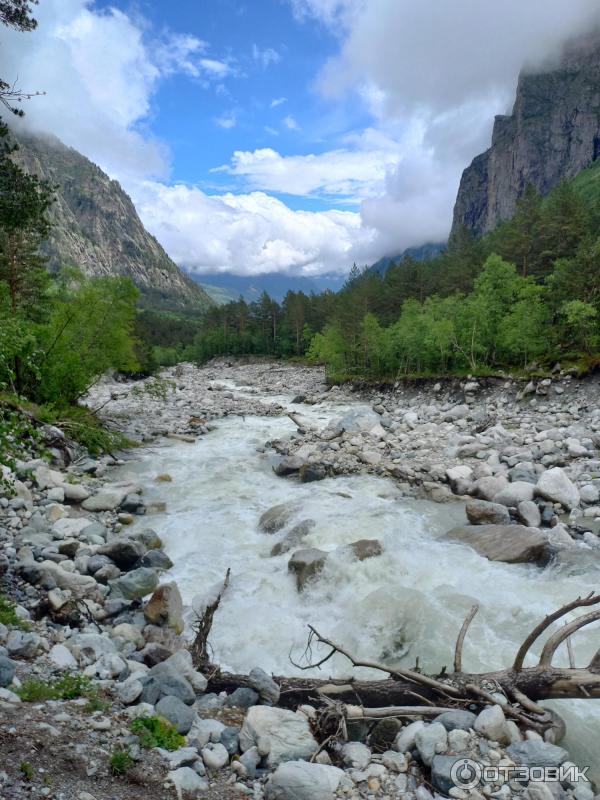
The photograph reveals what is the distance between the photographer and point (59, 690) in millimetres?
5590

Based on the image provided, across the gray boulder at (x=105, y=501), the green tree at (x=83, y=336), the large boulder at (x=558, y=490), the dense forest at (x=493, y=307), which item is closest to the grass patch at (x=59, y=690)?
the gray boulder at (x=105, y=501)

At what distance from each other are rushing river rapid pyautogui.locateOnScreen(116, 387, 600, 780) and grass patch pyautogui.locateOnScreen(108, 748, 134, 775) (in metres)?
3.62

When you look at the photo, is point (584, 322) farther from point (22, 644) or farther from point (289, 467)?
point (22, 644)

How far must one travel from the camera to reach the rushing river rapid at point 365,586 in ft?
26.7

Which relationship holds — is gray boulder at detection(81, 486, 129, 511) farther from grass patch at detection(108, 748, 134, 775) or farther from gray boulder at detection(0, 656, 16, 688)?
grass patch at detection(108, 748, 134, 775)

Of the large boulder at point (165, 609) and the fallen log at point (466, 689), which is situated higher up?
the fallen log at point (466, 689)

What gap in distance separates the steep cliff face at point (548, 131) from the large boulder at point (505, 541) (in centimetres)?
16710

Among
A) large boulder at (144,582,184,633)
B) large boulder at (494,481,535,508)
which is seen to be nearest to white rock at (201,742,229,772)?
large boulder at (144,582,184,633)

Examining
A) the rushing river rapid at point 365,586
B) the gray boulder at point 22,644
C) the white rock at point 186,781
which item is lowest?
the rushing river rapid at point 365,586

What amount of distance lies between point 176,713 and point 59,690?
1.51 metres

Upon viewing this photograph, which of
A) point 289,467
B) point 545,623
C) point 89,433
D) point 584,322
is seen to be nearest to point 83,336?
point 89,433

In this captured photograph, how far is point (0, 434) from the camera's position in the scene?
5.83m

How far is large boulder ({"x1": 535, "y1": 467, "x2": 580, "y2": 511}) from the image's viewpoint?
14.2 m

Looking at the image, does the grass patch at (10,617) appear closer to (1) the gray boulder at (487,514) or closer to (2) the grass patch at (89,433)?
(2) the grass patch at (89,433)
